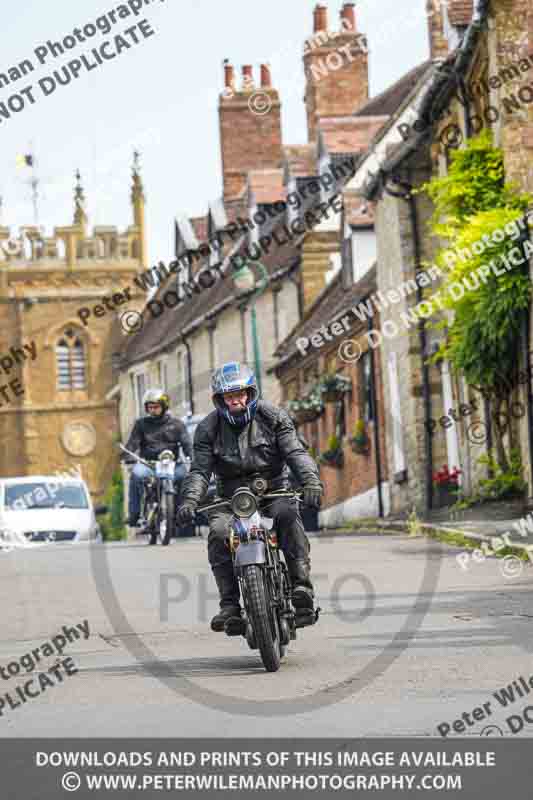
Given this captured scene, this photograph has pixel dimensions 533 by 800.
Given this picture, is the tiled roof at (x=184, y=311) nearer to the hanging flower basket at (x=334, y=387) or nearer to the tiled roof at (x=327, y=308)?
the tiled roof at (x=327, y=308)

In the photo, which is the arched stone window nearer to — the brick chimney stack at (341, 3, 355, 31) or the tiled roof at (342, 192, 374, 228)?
the brick chimney stack at (341, 3, 355, 31)

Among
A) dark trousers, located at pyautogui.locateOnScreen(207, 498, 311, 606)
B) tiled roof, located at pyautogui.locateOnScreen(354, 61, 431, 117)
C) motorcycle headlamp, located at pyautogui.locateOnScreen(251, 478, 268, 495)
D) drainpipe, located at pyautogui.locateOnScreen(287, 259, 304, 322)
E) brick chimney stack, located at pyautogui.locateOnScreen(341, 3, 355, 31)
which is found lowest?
dark trousers, located at pyautogui.locateOnScreen(207, 498, 311, 606)

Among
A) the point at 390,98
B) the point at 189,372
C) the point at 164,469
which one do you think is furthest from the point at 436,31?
the point at 189,372

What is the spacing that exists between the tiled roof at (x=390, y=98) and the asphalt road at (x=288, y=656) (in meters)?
27.3

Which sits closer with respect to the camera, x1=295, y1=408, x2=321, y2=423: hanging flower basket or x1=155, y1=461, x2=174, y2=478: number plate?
x1=155, y1=461, x2=174, y2=478: number plate

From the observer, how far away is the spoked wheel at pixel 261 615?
31.4ft

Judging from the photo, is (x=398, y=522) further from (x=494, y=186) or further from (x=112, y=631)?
(x=112, y=631)

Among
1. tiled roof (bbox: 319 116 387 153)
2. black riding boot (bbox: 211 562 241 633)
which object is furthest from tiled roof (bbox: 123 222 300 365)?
black riding boot (bbox: 211 562 241 633)

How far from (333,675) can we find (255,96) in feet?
152

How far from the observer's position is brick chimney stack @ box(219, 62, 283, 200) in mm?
55062

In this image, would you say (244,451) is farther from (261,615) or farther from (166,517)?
(166,517)

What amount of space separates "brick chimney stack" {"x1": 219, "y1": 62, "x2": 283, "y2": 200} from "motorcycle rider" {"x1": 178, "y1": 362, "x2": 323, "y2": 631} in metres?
45.2

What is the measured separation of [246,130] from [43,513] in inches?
1119
